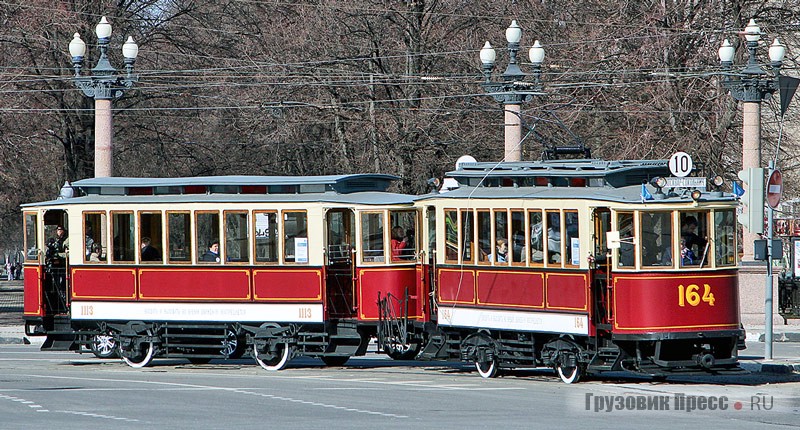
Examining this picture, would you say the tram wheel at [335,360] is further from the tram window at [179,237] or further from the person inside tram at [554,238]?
the person inside tram at [554,238]

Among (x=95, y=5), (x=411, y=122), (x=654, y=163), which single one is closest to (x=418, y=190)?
(x=411, y=122)

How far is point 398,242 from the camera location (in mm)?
21547

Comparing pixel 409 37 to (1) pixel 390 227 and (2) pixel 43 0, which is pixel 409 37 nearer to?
(2) pixel 43 0

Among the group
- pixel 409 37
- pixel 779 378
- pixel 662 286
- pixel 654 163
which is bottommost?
pixel 779 378

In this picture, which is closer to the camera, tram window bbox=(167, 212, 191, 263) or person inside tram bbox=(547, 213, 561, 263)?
person inside tram bbox=(547, 213, 561, 263)

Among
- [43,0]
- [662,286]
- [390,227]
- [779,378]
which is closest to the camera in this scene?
[662,286]

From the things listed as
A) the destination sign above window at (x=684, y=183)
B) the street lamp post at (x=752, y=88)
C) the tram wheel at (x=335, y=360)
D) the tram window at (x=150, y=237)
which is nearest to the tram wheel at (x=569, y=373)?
the destination sign above window at (x=684, y=183)

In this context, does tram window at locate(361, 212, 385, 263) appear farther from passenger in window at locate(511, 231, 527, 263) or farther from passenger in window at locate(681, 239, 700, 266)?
passenger in window at locate(681, 239, 700, 266)

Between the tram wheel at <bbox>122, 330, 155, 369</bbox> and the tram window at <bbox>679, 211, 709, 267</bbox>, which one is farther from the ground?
the tram window at <bbox>679, 211, 709, 267</bbox>

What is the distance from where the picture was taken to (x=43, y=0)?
36250mm

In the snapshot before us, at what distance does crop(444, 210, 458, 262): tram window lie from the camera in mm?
20578

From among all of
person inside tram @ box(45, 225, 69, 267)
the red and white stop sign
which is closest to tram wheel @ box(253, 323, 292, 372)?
person inside tram @ box(45, 225, 69, 267)

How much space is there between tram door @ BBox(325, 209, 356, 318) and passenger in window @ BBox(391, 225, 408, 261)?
2.07 ft

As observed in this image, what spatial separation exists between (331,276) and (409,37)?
16.7 metres
